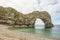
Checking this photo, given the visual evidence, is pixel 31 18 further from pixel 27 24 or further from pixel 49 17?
pixel 49 17

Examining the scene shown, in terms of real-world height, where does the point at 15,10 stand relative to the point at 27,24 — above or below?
above

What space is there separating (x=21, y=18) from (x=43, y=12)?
7.48m

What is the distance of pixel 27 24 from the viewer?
149 ft

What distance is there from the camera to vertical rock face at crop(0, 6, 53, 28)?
4197 cm

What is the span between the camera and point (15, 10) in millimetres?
46938

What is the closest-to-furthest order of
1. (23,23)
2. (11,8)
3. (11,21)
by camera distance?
1. (11,21)
2. (23,23)
3. (11,8)

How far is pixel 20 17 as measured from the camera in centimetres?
4591

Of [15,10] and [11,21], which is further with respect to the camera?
[15,10]

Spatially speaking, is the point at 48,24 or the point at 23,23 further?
the point at 48,24

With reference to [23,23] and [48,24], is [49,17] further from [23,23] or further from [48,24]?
[23,23]

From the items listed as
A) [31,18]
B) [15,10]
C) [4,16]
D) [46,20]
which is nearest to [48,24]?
[46,20]

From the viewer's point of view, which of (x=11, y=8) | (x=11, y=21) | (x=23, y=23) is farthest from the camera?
(x=11, y=8)

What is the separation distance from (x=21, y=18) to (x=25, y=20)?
126cm

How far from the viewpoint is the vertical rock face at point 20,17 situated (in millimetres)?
41975
